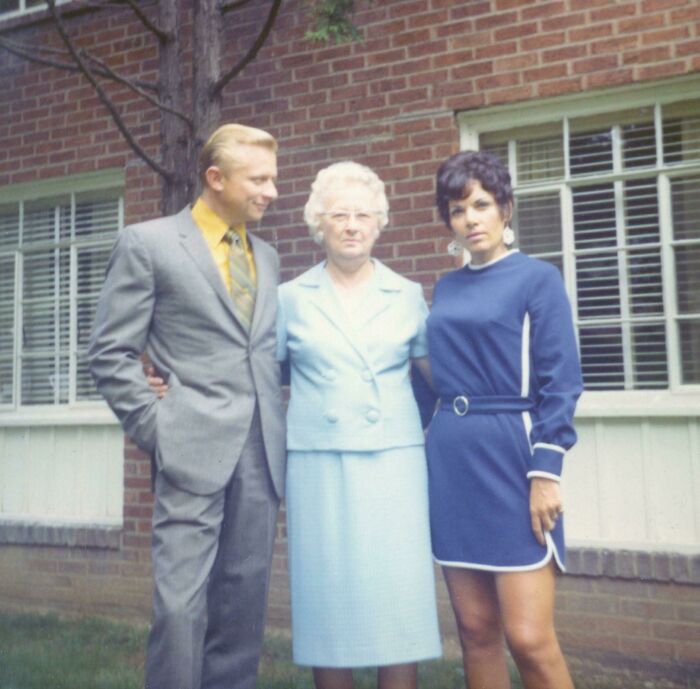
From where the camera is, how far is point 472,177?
9.91 ft

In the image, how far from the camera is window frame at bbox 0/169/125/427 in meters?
6.41

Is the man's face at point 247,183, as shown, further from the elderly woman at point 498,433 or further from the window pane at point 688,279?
the window pane at point 688,279

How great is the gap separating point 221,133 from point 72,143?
142 inches

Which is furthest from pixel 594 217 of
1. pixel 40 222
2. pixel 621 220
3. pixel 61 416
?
pixel 40 222

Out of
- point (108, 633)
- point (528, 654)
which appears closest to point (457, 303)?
point (528, 654)

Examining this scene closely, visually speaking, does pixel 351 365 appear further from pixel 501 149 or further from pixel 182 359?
pixel 501 149

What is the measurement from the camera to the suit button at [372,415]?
3035 mm

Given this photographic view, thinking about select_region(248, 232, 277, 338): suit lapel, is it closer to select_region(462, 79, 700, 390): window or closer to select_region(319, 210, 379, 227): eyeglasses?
select_region(319, 210, 379, 227): eyeglasses

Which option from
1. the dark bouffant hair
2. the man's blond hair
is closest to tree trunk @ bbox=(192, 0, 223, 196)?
the man's blond hair

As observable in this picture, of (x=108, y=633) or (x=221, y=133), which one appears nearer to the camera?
(x=221, y=133)

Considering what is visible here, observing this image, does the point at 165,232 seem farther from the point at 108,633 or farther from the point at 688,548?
the point at 108,633

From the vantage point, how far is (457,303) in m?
3.06

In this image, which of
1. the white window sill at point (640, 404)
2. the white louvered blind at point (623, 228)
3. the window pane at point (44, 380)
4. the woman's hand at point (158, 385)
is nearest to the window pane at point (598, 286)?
the white louvered blind at point (623, 228)

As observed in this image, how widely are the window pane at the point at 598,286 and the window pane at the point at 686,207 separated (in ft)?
1.14
